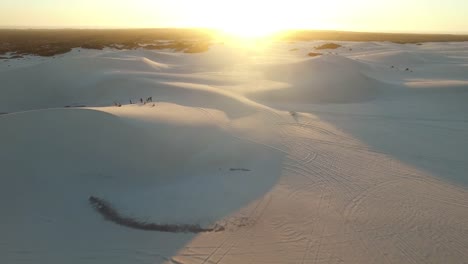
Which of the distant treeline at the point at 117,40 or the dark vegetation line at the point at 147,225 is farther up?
the distant treeline at the point at 117,40

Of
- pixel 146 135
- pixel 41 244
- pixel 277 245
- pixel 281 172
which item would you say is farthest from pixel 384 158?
pixel 41 244

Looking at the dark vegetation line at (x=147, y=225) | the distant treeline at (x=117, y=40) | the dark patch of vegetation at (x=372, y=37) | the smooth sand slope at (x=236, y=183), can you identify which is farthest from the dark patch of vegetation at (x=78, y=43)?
the dark vegetation line at (x=147, y=225)

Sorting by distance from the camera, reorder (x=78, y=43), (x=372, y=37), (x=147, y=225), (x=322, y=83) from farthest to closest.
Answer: (x=372, y=37), (x=78, y=43), (x=322, y=83), (x=147, y=225)

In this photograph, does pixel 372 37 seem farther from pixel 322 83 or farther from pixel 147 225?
pixel 147 225

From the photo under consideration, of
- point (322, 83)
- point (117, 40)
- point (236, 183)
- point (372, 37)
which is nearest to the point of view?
point (236, 183)

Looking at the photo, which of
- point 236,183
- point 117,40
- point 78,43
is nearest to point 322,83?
point 236,183

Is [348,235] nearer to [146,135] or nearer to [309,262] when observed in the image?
[309,262]

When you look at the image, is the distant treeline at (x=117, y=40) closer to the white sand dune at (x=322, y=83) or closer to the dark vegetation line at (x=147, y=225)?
the white sand dune at (x=322, y=83)

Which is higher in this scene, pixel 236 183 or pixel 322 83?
pixel 322 83
